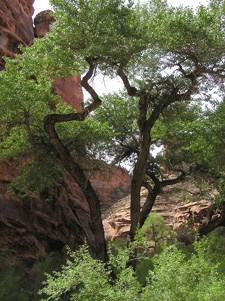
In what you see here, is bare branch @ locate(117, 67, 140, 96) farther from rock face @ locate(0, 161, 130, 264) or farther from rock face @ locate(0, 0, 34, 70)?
rock face @ locate(0, 0, 34, 70)

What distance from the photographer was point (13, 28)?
20438mm

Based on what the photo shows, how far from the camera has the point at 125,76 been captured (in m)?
13.0

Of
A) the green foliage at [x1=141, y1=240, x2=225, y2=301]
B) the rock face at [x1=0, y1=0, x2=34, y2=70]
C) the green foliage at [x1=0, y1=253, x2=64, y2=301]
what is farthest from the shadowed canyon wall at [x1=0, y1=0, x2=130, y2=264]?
the green foliage at [x1=141, y1=240, x2=225, y2=301]

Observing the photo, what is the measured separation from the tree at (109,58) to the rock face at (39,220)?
277 centimetres

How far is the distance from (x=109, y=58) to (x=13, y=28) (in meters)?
10.3

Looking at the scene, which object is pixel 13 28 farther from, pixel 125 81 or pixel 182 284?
pixel 182 284

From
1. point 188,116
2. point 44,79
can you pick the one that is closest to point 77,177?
point 44,79

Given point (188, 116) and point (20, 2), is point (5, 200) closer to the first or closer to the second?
point (188, 116)

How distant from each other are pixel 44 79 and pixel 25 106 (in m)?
1.29

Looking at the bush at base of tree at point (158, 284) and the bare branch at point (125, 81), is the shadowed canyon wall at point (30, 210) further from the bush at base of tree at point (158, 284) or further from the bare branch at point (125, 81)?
the bush at base of tree at point (158, 284)

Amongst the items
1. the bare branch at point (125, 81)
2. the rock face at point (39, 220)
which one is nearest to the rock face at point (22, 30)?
the bare branch at point (125, 81)

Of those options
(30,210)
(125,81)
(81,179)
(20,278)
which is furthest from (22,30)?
(20,278)

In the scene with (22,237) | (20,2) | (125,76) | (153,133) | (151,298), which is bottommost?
(151,298)

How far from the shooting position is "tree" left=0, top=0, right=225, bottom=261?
1179 cm
